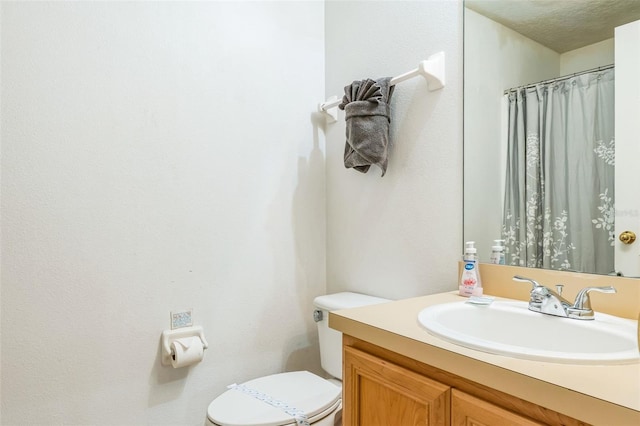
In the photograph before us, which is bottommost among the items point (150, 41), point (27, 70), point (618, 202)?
point (618, 202)

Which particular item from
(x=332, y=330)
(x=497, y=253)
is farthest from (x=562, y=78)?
(x=332, y=330)

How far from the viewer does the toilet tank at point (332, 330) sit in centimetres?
157

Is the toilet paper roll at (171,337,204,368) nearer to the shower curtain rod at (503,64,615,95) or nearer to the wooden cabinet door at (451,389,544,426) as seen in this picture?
the wooden cabinet door at (451,389,544,426)

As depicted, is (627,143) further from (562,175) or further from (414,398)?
(414,398)

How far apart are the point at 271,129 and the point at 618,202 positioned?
1.34m

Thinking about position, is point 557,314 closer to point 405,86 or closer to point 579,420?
point 579,420

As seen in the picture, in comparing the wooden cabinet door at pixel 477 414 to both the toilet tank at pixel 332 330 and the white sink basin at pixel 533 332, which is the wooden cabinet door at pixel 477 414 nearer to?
the white sink basin at pixel 533 332

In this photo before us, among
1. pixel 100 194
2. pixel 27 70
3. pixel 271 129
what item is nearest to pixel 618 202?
pixel 271 129

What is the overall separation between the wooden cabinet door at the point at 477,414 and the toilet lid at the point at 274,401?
65cm

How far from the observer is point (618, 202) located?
100 centimetres

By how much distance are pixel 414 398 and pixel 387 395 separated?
9 cm

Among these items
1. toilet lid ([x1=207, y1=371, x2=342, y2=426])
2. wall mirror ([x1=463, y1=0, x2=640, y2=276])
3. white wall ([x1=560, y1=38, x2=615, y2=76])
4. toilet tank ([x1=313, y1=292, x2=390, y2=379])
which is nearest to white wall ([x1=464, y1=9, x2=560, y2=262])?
wall mirror ([x1=463, y1=0, x2=640, y2=276])

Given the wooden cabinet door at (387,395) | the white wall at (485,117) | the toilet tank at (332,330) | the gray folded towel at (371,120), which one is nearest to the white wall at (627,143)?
the white wall at (485,117)

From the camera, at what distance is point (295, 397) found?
54.5 inches
